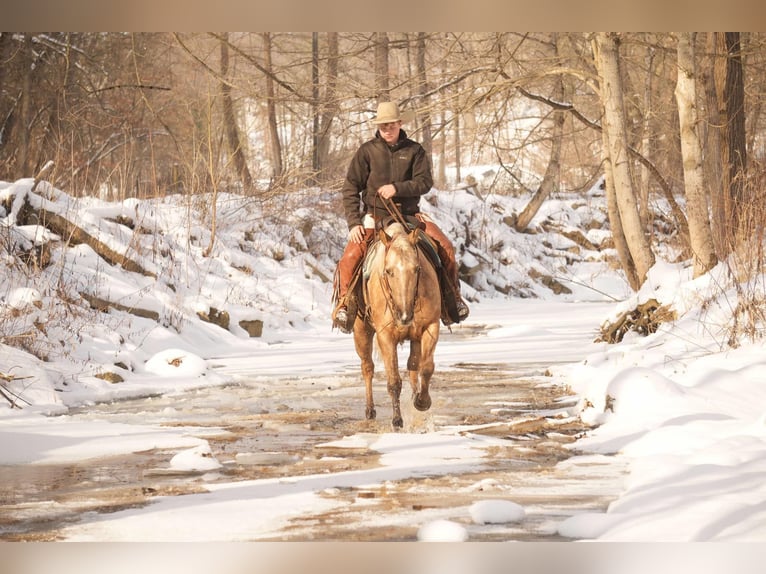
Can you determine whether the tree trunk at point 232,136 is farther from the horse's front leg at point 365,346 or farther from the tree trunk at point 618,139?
the horse's front leg at point 365,346

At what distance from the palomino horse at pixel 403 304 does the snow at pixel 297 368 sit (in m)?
0.61

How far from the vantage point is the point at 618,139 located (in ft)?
44.8

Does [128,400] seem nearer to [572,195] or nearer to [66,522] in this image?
[66,522]

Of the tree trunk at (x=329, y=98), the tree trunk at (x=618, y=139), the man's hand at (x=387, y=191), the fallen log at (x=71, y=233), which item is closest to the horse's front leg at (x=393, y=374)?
the man's hand at (x=387, y=191)

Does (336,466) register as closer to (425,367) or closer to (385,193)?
(425,367)

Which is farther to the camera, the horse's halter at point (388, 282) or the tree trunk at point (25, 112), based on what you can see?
the tree trunk at point (25, 112)

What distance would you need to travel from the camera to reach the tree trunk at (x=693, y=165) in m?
12.3

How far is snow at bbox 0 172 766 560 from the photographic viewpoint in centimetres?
576

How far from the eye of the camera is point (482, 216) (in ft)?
89.3

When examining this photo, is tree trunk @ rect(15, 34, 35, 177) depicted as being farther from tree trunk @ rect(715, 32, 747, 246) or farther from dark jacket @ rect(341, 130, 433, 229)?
tree trunk @ rect(715, 32, 747, 246)

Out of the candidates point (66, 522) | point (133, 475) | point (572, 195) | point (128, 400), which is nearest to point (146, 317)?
point (128, 400)

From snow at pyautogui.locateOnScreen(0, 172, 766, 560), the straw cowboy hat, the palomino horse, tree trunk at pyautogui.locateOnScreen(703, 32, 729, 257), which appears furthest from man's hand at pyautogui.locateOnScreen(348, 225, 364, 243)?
tree trunk at pyautogui.locateOnScreen(703, 32, 729, 257)

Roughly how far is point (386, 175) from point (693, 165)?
4853 millimetres
